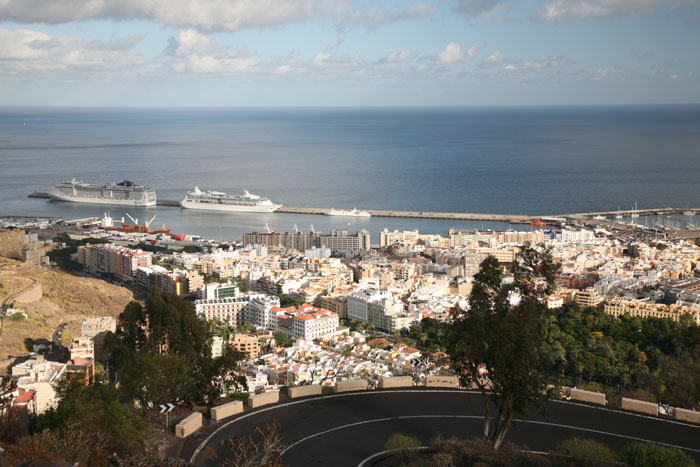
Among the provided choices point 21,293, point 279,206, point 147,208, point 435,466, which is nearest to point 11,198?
point 147,208

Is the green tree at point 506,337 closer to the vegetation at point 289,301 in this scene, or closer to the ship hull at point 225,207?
the vegetation at point 289,301

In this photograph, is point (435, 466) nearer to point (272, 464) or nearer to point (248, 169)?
point (272, 464)

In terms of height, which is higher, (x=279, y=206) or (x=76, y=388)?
(x=76, y=388)

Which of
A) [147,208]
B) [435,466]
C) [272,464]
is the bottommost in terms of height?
[147,208]

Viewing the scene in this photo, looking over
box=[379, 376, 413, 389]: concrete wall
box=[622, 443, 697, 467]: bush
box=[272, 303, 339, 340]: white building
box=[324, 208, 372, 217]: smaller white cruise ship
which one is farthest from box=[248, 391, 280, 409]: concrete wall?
box=[324, 208, 372, 217]: smaller white cruise ship

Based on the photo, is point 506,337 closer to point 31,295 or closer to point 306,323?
Result: point 306,323

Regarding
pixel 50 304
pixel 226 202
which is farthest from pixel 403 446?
pixel 226 202
